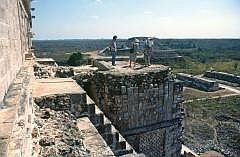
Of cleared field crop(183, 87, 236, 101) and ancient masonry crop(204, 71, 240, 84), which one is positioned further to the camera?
ancient masonry crop(204, 71, 240, 84)

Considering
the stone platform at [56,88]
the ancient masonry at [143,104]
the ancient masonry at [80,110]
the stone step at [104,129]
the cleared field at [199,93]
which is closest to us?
the ancient masonry at [80,110]

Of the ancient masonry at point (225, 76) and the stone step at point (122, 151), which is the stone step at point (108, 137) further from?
the ancient masonry at point (225, 76)

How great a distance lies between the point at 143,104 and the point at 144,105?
0.05 m

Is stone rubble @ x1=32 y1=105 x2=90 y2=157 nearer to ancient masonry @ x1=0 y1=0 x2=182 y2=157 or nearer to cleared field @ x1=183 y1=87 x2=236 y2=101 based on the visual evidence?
ancient masonry @ x1=0 y1=0 x2=182 y2=157

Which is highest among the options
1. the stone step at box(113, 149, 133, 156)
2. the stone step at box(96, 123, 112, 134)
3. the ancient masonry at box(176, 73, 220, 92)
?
the stone step at box(96, 123, 112, 134)

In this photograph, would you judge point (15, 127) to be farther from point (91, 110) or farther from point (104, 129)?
point (104, 129)

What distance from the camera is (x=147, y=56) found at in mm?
11328

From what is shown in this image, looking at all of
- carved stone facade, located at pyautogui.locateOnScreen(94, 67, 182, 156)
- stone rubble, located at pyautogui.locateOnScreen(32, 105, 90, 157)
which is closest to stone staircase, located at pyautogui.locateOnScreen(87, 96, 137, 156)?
stone rubble, located at pyautogui.locateOnScreen(32, 105, 90, 157)

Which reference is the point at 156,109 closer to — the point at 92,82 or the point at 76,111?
the point at 92,82

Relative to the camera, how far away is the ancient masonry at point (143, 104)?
8891 millimetres

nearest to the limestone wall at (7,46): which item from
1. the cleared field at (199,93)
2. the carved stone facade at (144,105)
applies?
the carved stone facade at (144,105)

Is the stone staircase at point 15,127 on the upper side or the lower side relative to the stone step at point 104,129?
upper

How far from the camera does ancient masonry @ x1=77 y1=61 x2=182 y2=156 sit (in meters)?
8.89

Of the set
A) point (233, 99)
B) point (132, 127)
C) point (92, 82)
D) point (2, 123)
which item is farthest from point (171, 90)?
point (233, 99)
